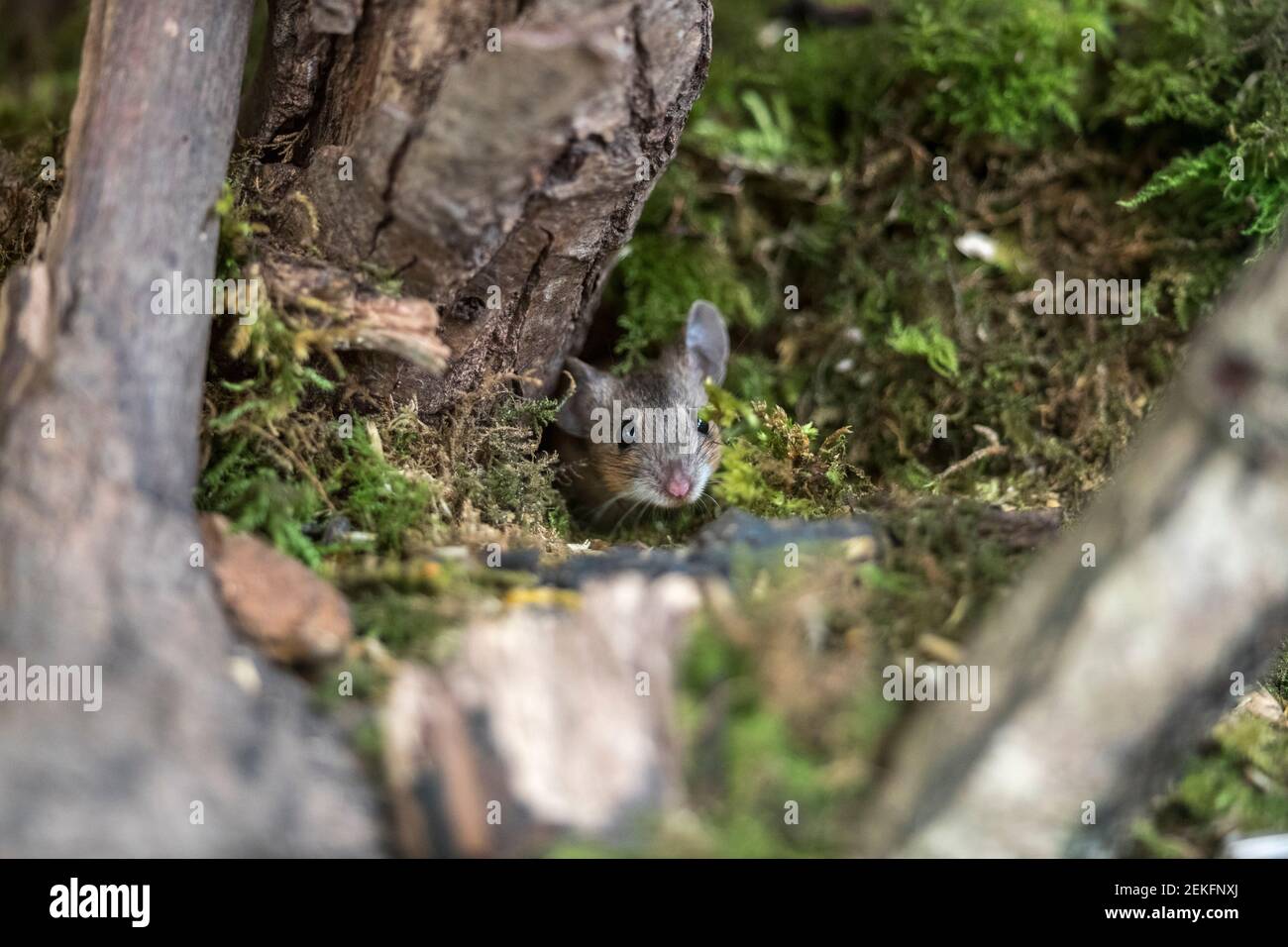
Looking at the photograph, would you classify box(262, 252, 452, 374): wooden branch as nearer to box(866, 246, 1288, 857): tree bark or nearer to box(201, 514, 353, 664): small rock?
box(201, 514, 353, 664): small rock

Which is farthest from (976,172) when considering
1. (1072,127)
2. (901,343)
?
(901,343)

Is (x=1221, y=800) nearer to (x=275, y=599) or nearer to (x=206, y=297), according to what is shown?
(x=275, y=599)

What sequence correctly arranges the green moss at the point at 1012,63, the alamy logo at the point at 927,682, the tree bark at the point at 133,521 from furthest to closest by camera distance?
the green moss at the point at 1012,63 < the alamy logo at the point at 927,682 < the tree bark at the point at 133,521


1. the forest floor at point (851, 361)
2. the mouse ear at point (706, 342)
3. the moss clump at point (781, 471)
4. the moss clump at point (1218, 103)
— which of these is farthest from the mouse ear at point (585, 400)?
the moss clump at point (1218, 103)
